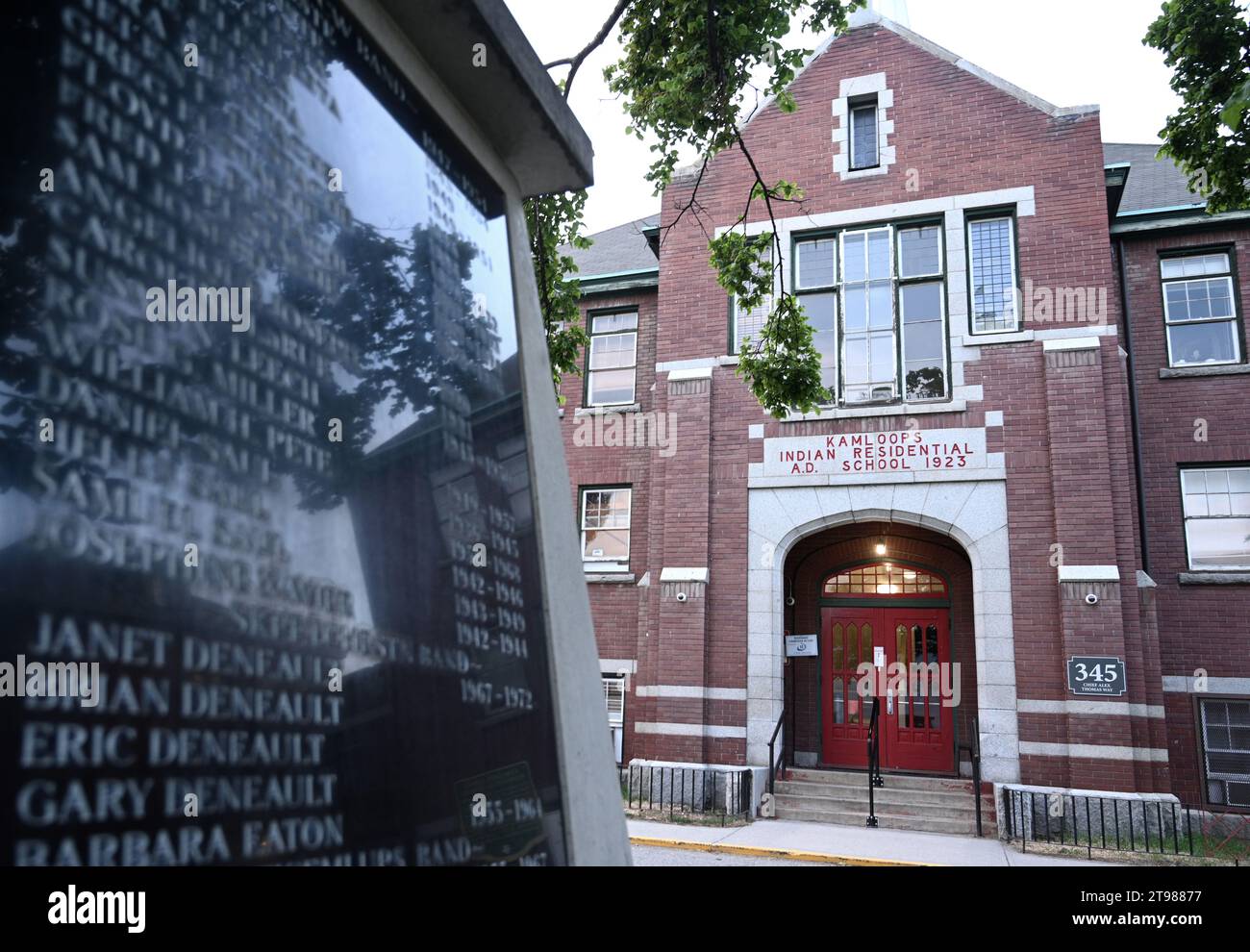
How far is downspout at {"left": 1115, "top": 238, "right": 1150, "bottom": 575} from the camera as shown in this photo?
47.5ft

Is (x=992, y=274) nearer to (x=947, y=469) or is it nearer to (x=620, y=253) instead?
(x=947, y=469)

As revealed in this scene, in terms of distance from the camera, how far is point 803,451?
15.2 meters

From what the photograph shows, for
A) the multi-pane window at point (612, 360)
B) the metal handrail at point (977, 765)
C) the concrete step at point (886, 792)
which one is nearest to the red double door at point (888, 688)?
the concrete step at point (886, 792)

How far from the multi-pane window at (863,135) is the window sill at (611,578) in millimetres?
8367

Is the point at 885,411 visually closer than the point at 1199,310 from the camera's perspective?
Yes

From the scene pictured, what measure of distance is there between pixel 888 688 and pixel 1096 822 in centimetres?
415

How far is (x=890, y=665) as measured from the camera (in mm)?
16047

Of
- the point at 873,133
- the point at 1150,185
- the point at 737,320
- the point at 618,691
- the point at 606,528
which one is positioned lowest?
the point at 618,691

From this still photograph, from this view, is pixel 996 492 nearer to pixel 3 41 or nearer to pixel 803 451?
pixel 803 451

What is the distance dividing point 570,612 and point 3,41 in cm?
201

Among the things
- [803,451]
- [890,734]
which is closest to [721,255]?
[803,451]

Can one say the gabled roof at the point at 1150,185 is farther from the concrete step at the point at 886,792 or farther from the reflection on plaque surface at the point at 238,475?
the reflection on plaque surface at the point at 238,475

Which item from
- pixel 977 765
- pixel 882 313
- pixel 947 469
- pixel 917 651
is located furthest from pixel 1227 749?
pixel 882 313

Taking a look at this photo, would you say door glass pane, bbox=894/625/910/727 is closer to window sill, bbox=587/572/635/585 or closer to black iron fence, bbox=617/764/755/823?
black iron fence, bbox=617/764/755/823
